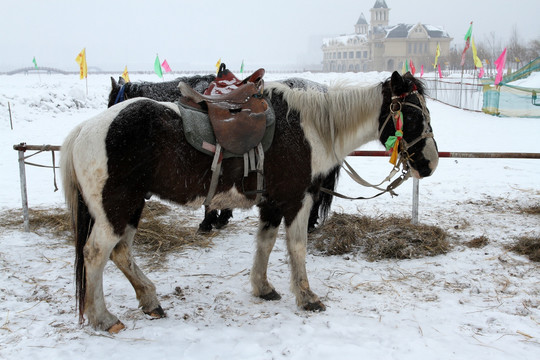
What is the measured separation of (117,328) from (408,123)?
2763 mm

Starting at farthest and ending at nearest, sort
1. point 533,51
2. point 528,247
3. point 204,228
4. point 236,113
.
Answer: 1. point 533,51
2. point 204,228
3. point 528,247
4. point 236,113

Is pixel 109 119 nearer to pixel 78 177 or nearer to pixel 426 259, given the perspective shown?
pixel 78 177

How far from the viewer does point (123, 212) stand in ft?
9.50

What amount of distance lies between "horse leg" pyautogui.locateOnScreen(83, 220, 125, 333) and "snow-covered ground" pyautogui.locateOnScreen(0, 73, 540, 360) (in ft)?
0.33

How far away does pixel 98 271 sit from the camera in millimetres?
2973

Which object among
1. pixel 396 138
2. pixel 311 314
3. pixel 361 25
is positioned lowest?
pixel 311 314

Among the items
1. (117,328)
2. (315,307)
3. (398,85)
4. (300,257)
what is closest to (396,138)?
(398,85)

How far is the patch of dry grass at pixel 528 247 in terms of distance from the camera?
168 inches

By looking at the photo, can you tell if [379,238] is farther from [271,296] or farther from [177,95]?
[177,95]

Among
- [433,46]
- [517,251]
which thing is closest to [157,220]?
[517,251]

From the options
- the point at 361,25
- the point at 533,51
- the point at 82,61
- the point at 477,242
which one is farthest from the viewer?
the point at 361,25

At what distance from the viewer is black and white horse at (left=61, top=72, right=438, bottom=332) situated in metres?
2.83

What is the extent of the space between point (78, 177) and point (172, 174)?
64 centimetres

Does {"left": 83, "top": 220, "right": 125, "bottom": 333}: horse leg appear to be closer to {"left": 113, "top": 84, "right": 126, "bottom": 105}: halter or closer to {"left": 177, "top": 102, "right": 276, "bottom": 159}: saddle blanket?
{"left": 177, "top": 102, "right": 276, "bottom": 159}: saddle blanket
